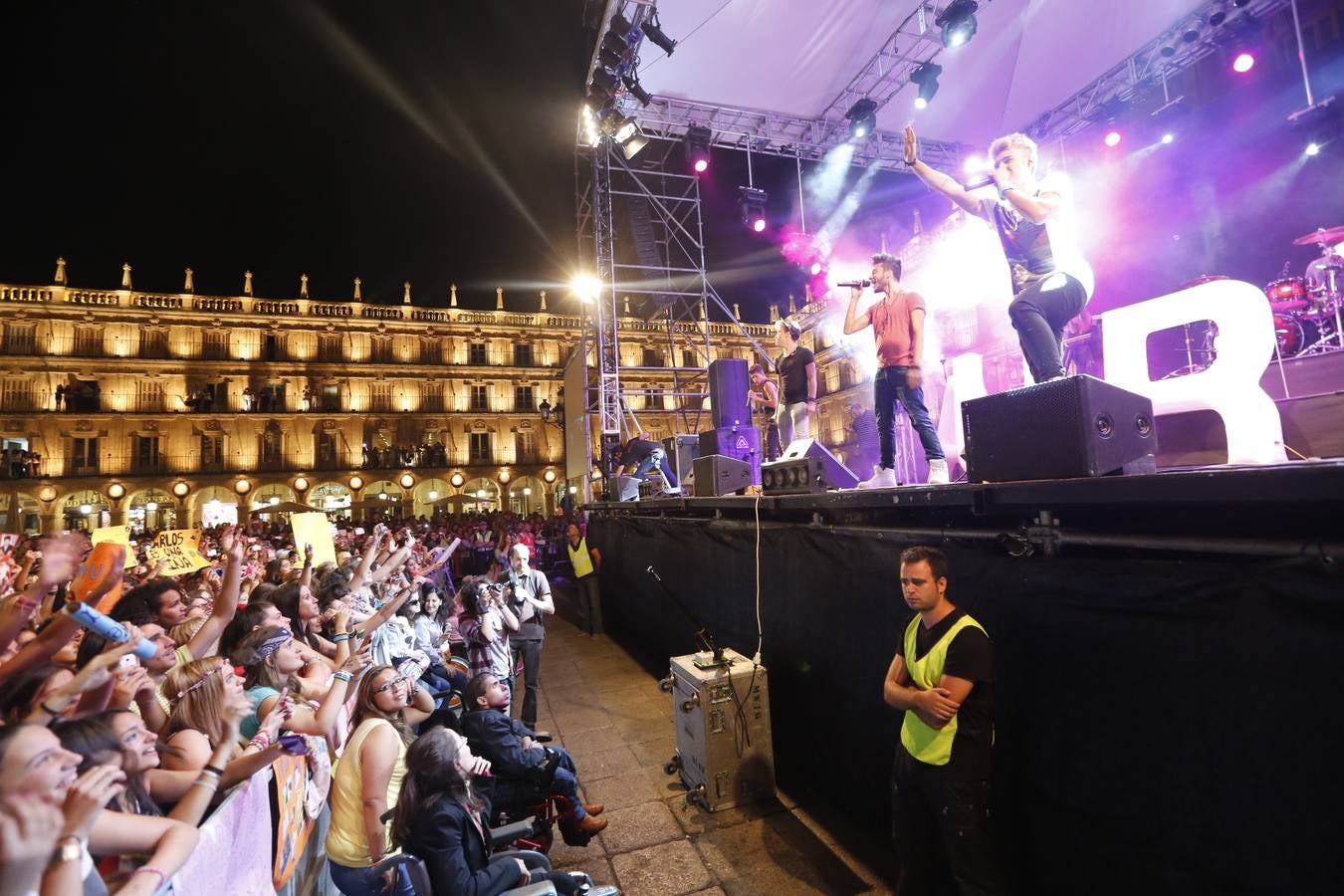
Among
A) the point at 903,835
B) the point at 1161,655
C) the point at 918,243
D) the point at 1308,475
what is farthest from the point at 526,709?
the point at 918,243

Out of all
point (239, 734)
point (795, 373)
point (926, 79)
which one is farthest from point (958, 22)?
point (239, 734)

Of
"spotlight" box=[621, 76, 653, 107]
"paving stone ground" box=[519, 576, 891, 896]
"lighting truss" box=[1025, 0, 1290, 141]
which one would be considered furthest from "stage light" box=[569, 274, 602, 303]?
"paving stone ground" box=[519, 576, 891, 896]

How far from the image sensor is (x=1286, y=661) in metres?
1.70

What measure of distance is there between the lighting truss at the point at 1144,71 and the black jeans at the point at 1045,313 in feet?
23.1

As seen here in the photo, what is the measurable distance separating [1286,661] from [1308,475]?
0.55 meters

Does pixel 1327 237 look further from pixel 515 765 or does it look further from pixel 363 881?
pixel 363 881

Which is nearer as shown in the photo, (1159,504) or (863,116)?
(1159,504)

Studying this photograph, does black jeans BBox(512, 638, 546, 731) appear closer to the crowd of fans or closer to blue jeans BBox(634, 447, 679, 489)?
the crowd of fans

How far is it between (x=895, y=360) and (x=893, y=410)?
16.5 inches

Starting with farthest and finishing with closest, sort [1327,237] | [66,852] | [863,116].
Answer: 1. [863,116]
2. [1327,237]
3. [66,852]

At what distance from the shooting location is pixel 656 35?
833 centimetres

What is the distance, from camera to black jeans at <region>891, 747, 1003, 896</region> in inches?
91.5

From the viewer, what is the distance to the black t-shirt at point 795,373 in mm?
6113

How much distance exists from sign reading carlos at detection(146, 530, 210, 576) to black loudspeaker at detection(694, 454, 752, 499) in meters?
4.52
